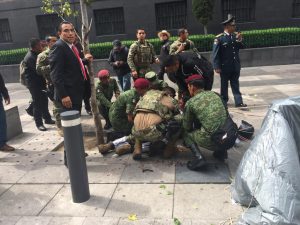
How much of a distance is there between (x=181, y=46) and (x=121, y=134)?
256cm

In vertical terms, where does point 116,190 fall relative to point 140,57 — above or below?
below

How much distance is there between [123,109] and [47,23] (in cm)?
1436

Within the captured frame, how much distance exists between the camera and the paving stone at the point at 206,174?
4250 mm

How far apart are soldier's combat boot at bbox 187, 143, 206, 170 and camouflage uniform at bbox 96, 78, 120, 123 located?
2.40 metres

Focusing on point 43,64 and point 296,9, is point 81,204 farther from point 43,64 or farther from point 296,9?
point 296,9

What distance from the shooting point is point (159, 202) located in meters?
3.81

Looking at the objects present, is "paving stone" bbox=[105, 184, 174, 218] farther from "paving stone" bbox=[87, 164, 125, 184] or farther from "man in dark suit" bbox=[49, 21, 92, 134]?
"man in dark suit" bbox=[49, 21, 92, 134]

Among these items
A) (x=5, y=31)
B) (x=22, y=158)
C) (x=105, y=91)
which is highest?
(x=5, y=31)

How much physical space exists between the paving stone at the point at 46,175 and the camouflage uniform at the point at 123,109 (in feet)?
3.68

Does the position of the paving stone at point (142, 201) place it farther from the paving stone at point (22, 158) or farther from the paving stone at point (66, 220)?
the paving stone at point (22, 158)

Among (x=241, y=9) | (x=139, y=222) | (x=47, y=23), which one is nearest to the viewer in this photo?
(x=139, y=222)

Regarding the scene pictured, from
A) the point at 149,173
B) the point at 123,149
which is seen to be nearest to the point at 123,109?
the point at 123,149

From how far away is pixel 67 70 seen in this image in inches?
182

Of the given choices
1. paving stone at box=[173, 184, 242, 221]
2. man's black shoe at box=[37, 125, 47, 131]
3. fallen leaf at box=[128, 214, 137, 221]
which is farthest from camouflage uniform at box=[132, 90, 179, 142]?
man's black shoe at box=[37, 125, 47, 131]
